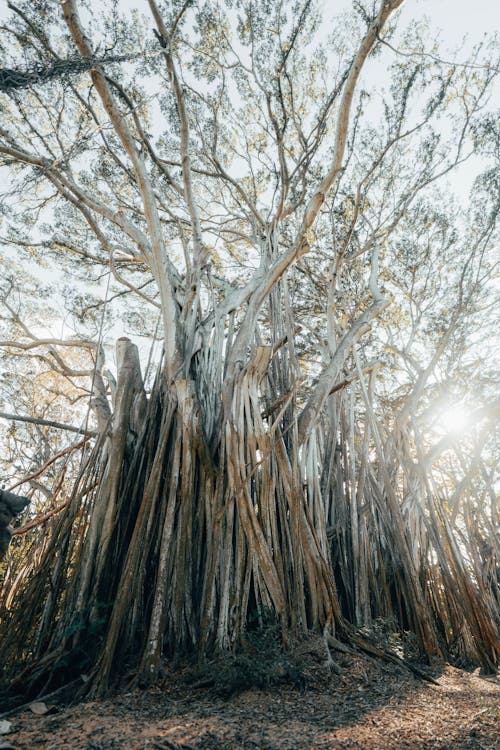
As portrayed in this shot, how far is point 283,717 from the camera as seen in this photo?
165 cm

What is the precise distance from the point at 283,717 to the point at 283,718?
0.01 metres

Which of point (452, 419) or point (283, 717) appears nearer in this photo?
point (283, 717)

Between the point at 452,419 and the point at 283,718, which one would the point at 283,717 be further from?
the point at 452,419

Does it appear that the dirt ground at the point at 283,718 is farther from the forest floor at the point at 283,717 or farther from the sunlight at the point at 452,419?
the sunlight at the point at 452,419

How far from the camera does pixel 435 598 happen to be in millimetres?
3660

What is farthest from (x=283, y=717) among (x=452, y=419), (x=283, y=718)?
(x=452, y=419)

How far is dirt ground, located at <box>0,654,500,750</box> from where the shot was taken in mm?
1394

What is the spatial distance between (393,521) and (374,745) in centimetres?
225

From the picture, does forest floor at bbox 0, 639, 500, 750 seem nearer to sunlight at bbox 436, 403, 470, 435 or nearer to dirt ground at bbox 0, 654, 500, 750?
dirt ground at bbox 0, 654, 500, 750

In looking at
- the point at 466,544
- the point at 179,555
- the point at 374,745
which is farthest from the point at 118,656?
the point at 466,544

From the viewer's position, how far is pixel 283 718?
164 cm

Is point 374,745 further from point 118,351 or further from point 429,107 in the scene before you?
point 429,107

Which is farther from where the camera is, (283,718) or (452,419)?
(452,419)

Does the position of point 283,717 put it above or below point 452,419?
below
